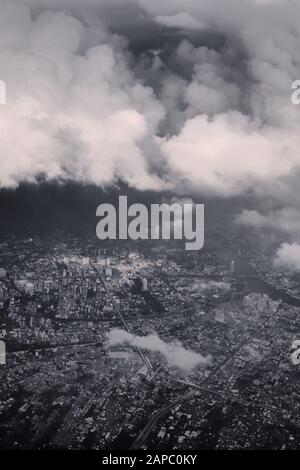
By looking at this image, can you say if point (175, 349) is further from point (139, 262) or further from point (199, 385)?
point (139, 262)

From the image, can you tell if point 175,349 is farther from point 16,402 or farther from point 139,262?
point 139,262

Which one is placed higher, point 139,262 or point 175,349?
point 139,262

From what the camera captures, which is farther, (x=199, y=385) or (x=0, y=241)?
(x=0, y=241)

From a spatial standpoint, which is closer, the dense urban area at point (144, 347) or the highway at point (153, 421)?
the highway at point (153, 421)

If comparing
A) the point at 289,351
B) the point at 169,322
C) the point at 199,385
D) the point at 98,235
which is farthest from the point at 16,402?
the point at 98,235

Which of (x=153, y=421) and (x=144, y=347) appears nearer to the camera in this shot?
(x=153, y=421)

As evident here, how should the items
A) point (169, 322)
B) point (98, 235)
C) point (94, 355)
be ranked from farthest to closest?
point (98, 235) → point (169, 322) → point (94, 355)

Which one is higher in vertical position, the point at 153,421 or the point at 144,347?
the point at 144,347

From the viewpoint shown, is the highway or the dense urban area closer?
the highway
